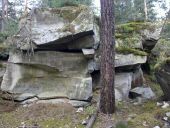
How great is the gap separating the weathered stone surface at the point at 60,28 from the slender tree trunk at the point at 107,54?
1.44 meters

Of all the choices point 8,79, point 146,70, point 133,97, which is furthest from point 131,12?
point 8,79

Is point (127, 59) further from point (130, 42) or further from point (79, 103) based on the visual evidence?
point (79, 103)

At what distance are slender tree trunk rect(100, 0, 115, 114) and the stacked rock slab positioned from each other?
130 centimetres

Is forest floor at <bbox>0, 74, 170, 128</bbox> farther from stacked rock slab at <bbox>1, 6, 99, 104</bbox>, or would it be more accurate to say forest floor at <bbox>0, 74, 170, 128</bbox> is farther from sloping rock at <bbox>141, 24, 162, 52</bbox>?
sloping rock at <bbox>141, 24, 162, 52</bbox>

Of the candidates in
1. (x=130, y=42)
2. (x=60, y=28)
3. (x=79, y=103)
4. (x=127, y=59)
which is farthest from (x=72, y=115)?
(x=130, y=42)

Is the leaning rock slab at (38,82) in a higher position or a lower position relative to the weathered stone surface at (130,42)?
lower

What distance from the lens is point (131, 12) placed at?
18.4 metres

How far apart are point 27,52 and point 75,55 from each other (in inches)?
67.9

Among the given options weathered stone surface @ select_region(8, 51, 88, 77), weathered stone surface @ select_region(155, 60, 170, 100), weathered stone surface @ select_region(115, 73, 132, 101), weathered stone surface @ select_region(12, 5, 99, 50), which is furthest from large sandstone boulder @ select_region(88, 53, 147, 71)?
weathered stone surface @ select_region(155, 60, 170, 100)

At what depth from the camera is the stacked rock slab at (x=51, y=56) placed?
9.95 metres

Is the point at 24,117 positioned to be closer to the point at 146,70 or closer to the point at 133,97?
the point at 133,97

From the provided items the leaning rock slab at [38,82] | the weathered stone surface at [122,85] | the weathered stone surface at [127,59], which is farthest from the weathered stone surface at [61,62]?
the weathered stone surface at [122,85]

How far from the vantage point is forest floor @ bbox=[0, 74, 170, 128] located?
8.22 m

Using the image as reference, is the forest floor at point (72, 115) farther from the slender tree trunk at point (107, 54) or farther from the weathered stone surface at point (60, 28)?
the weathered stone surface at point (60, 28)
